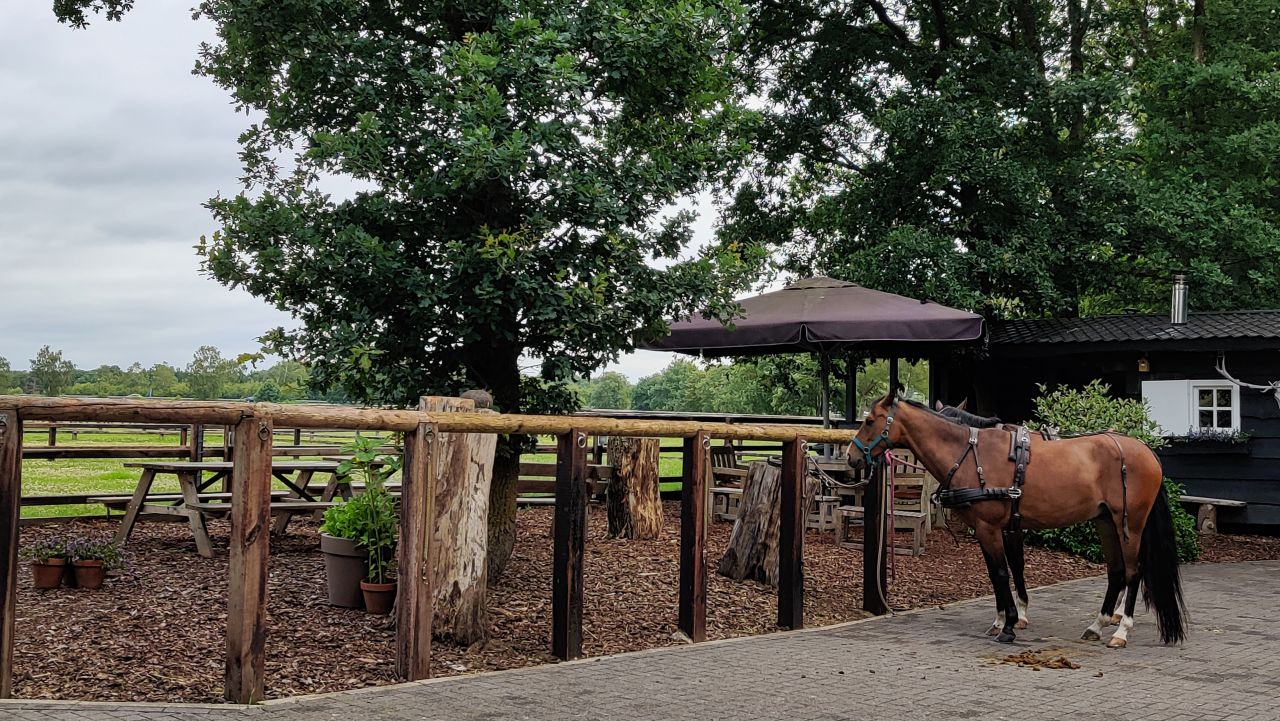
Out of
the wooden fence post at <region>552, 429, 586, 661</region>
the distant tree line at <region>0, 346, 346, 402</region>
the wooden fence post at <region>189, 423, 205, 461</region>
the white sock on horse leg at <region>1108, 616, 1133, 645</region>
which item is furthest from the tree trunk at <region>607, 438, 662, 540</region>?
the distant tree line at <region>0, 346, 346, 402</region>

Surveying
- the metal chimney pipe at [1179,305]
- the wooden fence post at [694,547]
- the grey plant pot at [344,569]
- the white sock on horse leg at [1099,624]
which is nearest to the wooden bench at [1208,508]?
the metal chimney pipe at [1179,305]

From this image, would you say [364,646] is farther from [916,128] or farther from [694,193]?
[916,128]

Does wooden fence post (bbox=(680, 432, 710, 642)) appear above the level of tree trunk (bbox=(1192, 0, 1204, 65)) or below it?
below

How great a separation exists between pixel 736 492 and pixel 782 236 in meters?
8.96

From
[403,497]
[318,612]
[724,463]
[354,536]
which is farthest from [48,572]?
[724,463]

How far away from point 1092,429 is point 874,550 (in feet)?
16.9

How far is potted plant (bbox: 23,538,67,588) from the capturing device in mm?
7609

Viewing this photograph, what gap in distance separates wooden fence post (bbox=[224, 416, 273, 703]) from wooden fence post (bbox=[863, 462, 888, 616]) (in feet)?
16.4

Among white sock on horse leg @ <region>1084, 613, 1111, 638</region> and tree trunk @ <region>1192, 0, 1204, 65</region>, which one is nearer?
white sock on horse leg @ <region>1084, 613, 1111, 638</region>

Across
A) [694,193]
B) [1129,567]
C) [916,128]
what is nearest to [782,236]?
[916,128]

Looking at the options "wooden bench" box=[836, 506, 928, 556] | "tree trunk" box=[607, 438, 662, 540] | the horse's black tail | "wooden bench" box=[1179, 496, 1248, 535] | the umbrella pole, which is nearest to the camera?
the horse's black tail

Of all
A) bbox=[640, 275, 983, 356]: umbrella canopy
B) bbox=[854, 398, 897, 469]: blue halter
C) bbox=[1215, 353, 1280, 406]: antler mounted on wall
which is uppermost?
bbox=[640, 275, 983, 356]: umbrella canopy

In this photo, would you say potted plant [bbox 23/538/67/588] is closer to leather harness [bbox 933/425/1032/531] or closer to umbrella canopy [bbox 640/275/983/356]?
umbrella canopy [bbox 640/275/983/356]

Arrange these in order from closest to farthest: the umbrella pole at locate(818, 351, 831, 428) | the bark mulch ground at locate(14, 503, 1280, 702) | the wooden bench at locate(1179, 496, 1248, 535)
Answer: the bark mulch ground at locate(14, 503, 1280, 702) → the umbrella pole at locate(818, 351, 831, 428) → the wooden bench at locate(1179, 496, 1248, 535)
